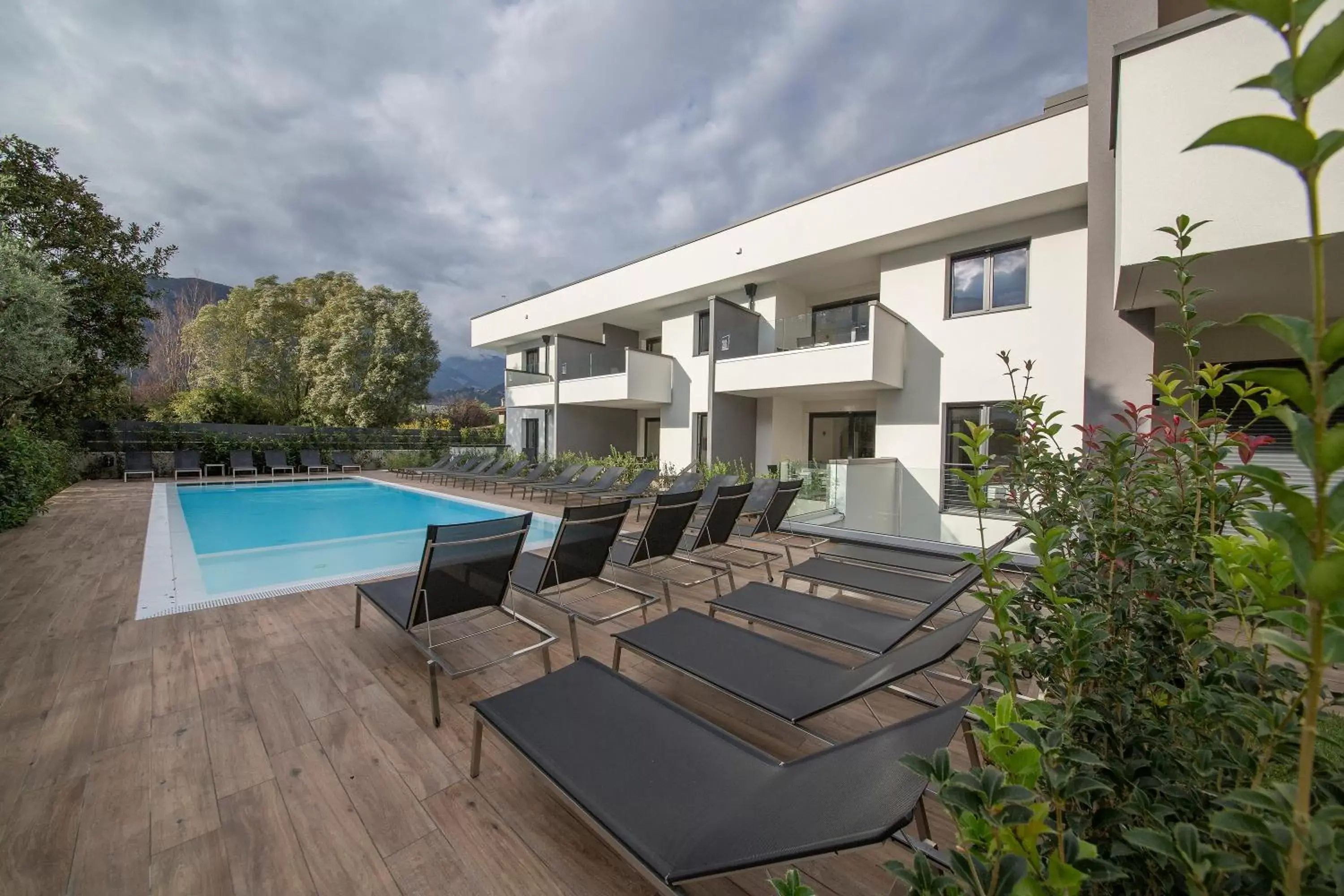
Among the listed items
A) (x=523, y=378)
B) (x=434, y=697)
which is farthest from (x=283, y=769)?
(x=523, y=378)

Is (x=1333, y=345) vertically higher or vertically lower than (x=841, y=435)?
lower

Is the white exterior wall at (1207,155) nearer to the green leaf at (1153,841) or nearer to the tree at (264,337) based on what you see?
the green leaf at (1153,841)

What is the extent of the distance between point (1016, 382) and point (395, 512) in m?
12.9

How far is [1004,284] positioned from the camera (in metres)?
9.47

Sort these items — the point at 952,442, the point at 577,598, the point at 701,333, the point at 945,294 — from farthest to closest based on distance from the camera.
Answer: the point at 701,333, the point at 952,442, the point at 945,294, the point at 577,598

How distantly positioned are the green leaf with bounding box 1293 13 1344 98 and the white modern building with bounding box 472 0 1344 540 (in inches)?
18.7

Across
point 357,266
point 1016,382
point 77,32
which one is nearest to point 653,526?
point 1016,382

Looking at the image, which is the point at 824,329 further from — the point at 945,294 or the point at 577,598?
the point at 577,598

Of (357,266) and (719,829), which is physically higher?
(357,266)

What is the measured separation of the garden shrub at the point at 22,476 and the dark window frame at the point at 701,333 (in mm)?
12270

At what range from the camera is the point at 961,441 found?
8.75 metres

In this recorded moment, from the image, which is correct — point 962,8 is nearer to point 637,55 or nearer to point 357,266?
point 637,55

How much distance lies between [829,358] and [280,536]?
10644 millimetres

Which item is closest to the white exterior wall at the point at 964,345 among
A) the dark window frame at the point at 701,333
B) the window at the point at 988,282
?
the window at the point at 988,282
